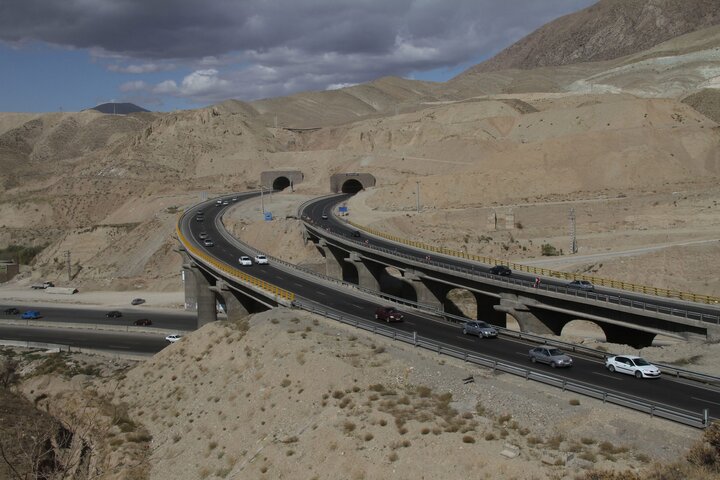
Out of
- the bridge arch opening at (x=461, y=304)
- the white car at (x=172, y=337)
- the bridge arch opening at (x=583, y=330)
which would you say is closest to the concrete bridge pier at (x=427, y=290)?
the bridge arch opening at (x=461, y=304)

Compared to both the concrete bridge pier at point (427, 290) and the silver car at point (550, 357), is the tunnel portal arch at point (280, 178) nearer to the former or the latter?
the concrete bridge pier at point (427, 290)

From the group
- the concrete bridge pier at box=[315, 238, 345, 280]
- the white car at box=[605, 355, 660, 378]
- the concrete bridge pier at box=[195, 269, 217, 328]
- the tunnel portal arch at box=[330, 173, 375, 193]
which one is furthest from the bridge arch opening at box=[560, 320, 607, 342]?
the tunnel portal arch at box=[330, 173, 375, 193]

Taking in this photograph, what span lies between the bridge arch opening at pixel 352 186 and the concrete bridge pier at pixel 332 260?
56943 millimetres

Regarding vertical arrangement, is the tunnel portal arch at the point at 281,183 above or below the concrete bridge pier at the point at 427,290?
above

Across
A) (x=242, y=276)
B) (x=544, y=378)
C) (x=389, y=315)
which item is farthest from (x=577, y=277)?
(x=544, y=378)

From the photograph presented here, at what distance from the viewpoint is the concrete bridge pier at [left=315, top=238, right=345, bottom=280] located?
78.8m

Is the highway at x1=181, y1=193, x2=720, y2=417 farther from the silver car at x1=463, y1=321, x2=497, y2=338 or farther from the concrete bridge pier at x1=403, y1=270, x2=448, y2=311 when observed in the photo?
the concrete bridge pier at x1=403, y1=270, x2=448, y2=311

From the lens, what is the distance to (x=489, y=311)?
195 ft

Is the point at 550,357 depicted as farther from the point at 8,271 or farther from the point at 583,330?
the point at 8,271

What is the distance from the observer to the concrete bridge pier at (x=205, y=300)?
71438mm

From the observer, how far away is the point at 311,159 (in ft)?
529

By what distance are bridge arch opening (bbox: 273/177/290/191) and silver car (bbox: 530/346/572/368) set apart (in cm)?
11810

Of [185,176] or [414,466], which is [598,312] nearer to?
[414,466]

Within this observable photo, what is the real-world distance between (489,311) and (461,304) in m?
11.7
